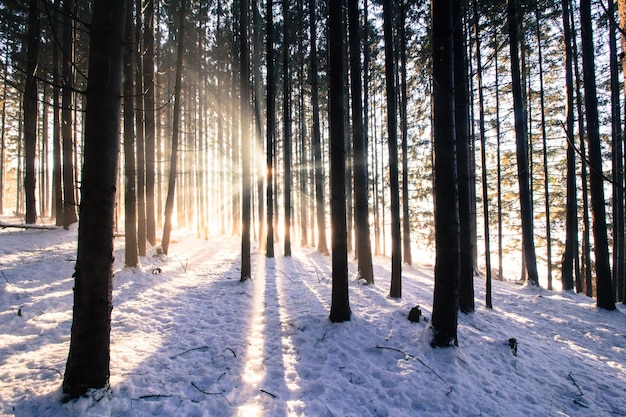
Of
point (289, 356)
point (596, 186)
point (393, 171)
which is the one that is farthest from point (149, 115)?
point (596, 186)

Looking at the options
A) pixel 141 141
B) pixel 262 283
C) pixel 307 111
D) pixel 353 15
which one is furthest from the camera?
pixel 307 111

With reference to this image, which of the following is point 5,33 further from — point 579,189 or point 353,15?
point 579,189

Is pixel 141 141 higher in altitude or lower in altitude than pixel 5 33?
lower

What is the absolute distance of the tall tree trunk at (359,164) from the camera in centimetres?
738

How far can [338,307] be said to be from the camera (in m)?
5.43

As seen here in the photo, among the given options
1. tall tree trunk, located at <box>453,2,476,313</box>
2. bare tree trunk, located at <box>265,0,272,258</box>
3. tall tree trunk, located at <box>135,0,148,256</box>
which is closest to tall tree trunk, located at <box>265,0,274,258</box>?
bare tree trunk, located at <box>265,0,272,258</box>

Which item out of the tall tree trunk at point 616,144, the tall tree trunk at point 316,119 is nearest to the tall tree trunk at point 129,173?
the tall tree trunk at point 316,119

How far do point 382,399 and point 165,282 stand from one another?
681cm

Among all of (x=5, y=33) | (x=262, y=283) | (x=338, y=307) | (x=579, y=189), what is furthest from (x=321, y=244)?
(x=5, y=33)

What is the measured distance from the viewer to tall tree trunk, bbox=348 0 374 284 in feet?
24.2

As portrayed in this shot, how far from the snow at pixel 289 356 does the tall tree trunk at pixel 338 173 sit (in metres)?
0.52

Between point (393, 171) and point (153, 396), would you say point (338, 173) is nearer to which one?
point (393, 171)

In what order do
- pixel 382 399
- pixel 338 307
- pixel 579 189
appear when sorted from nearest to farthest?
pixel 382 399, pixel 338 307, pixel 579 189

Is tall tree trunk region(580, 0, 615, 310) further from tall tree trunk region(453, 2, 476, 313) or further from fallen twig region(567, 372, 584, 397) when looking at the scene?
fallen twig region(567, 372, 584, 397)
